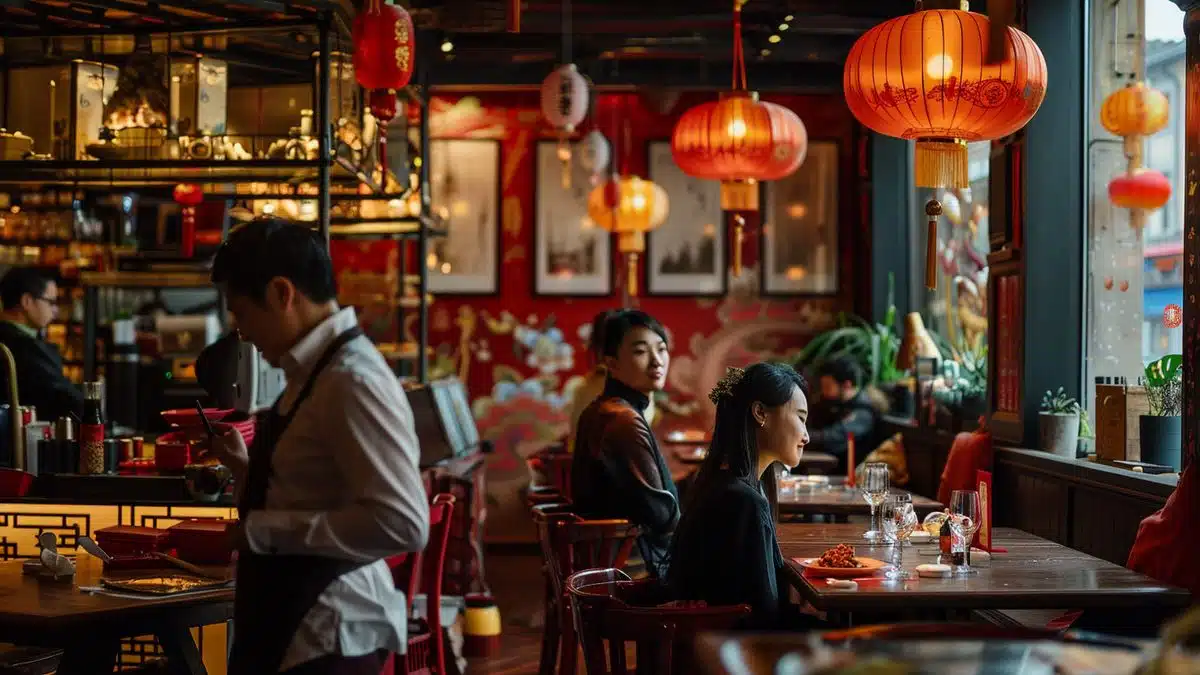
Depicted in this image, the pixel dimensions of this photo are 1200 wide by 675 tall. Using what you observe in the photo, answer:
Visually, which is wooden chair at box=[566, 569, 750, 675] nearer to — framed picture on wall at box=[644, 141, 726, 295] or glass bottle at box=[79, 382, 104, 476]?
glass bottle at box=[79, 382, 104, 476]

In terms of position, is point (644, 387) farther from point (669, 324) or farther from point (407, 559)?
point (669, 324)

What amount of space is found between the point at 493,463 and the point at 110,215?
3.75 m

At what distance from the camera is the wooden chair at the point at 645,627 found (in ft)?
10.8

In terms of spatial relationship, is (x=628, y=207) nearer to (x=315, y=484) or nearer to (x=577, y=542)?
(x=577, y=542)

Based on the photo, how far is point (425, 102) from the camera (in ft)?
27.5

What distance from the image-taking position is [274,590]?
2518mm

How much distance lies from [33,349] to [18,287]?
1.11 ft

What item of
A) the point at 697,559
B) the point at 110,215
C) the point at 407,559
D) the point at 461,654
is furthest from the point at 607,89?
the point at 697,559

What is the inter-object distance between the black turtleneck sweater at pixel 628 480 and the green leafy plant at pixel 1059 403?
2207mm

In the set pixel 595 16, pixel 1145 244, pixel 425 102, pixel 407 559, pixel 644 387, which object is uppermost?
pixel 595 16

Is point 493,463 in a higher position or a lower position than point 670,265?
lower

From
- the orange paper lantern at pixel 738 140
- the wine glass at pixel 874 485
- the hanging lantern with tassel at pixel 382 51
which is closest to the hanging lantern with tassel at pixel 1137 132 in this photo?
the orange paper lantern at pixel 738 140

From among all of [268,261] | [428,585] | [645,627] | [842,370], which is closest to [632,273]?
[842,370]

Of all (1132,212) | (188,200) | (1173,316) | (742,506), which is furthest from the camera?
(188,200)
